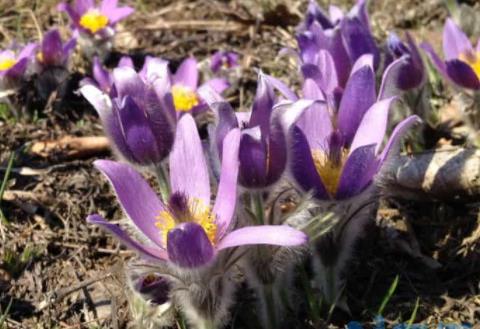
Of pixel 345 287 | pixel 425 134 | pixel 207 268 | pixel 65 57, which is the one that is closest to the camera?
pixel 207 268

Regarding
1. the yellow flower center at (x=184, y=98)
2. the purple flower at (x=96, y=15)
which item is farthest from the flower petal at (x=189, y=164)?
the purple flower at (x=96, y=15)

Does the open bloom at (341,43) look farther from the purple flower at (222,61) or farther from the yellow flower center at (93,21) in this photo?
the yellow flower center at (93,21)

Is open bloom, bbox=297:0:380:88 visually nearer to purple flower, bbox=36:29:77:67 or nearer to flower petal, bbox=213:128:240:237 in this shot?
flower petal, bbox=213:128:240:237

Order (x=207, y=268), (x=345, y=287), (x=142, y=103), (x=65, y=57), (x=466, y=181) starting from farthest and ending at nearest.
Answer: (x=65, y=57) → (x=466, y=181) → (x=345, y=287) → (x=142, y=103) → (x=207, y=268)

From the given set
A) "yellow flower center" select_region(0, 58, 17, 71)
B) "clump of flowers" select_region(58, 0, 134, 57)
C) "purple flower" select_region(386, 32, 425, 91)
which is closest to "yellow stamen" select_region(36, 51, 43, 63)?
"yellow flower center" select_region(0, 58, 17, 71)

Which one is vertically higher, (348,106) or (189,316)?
(348,106)

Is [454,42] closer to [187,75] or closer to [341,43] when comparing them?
[341,43]

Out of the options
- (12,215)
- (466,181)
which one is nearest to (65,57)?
(12,215)

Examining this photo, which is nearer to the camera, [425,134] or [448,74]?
[448,74]

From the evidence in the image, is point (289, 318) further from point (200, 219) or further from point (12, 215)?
point (12, 215)
